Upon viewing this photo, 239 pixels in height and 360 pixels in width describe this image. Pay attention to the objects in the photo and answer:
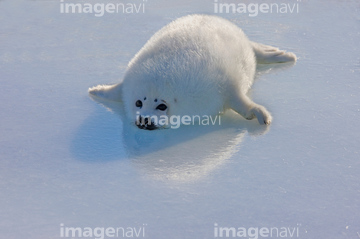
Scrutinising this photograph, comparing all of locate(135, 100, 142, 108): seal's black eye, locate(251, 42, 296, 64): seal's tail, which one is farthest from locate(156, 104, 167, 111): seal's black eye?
locate(251, 42, 296, 64): seal's tail

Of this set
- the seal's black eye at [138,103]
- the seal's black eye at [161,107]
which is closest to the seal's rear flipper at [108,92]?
the seal's black eye at [138,103]

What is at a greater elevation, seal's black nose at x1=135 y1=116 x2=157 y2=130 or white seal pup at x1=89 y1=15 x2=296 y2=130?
white seal pup at x1=89 y1=15 x2=296 y2=130

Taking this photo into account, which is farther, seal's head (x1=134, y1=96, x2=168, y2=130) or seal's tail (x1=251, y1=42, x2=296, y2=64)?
seal's tail (x1=251, y1=42, x2=296, y2=64)

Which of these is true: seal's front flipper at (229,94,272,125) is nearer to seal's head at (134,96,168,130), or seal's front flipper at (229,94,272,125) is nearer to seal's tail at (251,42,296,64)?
seal's head at (134,96,168,130)

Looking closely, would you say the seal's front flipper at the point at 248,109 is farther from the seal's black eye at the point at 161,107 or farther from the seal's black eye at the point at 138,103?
the seal's black eye at the point at 138,103

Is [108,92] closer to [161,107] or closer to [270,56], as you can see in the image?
[161,107]

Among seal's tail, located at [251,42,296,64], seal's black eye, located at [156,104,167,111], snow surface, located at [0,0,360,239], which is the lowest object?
snow surface, located at [0,0,360,239]

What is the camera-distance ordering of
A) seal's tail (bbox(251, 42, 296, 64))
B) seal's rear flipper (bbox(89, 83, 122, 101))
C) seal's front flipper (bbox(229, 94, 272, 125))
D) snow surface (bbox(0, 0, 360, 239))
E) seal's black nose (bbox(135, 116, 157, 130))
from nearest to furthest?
snow surface (bbox(0, 0, 360, 239)), seal's black nose (bbox(135, 116, 157, 130)), seal's front flipper (bbox(229, 94, 272, 125)), seal's rear flipper (bbox(89, 83, 122, 101)), seal's tail (bbox(251, 42, 296, 64))

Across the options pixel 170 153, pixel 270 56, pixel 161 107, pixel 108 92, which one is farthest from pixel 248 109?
pixel 270 56

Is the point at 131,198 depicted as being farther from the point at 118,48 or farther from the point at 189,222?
the point at 118,48

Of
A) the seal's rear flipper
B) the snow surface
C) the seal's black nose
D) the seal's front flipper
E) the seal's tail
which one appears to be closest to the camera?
the snow surface
